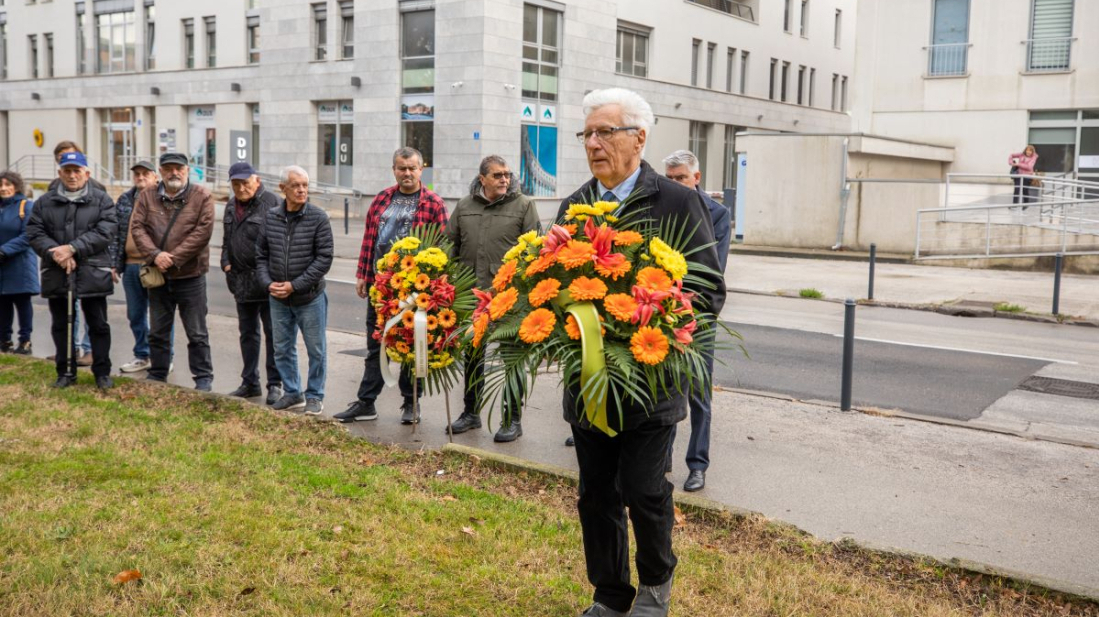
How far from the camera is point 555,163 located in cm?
3812

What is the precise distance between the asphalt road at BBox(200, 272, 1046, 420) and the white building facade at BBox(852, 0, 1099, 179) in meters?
17.8

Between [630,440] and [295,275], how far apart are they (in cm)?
496

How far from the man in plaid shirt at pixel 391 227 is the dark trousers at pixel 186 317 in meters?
1.73

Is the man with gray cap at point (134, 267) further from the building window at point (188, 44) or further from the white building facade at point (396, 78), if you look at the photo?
the building window at point (188, 44)

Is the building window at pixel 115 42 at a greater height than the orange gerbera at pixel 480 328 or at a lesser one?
greater

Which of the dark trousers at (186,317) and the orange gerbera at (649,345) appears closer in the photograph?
the orange gerbera at (649,345)

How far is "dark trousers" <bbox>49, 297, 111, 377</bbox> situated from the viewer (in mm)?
8938

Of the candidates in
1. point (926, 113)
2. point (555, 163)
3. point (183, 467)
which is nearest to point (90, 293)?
point (183, 467)

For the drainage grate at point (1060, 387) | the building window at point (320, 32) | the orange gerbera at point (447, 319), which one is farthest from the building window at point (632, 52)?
the orange gerbera at point (447, 319)

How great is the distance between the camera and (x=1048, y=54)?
27.5m

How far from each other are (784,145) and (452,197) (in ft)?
43.0

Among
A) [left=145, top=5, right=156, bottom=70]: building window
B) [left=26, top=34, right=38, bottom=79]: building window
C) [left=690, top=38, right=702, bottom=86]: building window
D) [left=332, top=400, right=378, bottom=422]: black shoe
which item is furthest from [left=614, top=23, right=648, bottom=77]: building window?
[left=332, top=400, right=378, bottom=422]: black shoe

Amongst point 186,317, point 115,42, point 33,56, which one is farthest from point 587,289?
point 33,56

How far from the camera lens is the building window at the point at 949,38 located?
28203 mm
